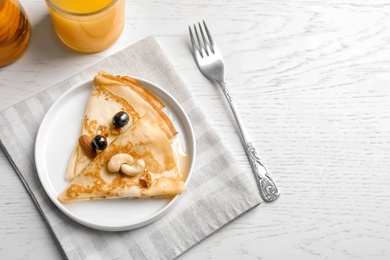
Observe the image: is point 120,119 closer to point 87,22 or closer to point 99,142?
point 99,142

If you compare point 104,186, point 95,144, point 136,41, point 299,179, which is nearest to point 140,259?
point 104,186

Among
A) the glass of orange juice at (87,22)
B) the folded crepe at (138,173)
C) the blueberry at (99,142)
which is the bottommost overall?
the folded crepe at (138,173)

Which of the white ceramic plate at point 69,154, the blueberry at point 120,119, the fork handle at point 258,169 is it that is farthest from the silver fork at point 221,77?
the blueberry at point 120,119

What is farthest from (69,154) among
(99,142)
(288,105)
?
(288,105)

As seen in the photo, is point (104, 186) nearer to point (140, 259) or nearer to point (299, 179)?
point (140, 259)

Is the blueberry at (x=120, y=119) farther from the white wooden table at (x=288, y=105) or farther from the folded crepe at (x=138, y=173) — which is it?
the white wooden table at (x=288, y=105)

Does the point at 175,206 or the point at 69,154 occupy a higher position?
the point at 69,154
